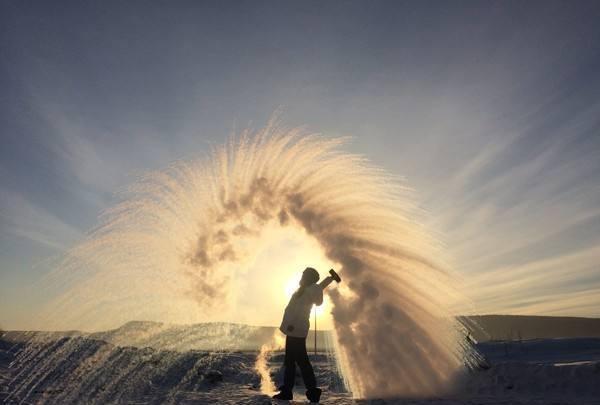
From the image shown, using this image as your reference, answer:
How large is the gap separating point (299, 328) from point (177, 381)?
1025 centimetres

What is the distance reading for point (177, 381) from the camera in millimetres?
17078

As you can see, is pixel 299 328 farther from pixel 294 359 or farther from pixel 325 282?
pixel 325 282

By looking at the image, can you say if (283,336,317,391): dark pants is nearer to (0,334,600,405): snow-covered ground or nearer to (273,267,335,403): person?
(273,267,335,403): person

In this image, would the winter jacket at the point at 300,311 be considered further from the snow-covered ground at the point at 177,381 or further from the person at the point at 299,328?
the snow-covered ground at the point at 177,381

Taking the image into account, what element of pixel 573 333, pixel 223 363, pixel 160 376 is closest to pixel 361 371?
pixel 160 376

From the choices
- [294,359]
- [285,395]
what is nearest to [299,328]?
[294,359]

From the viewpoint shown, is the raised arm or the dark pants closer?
the dark pants

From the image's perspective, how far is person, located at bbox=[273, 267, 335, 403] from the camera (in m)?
9.06

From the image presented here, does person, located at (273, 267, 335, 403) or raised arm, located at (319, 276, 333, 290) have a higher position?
raised arm, located at (319, 276, 333, 290)

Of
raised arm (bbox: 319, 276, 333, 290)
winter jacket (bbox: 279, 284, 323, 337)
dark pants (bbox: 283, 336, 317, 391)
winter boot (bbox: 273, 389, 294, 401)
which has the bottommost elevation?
winter boot (bbox: 273, 389, 294, 401)

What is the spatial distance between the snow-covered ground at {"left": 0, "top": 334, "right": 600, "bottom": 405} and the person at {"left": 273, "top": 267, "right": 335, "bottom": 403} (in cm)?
74

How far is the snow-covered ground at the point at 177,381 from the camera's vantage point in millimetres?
9516

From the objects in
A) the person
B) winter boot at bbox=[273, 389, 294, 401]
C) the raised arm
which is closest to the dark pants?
the person

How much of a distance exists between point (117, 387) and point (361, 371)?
7.37 m
